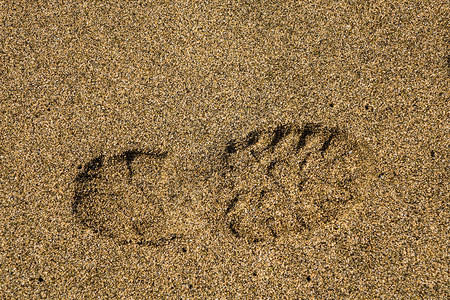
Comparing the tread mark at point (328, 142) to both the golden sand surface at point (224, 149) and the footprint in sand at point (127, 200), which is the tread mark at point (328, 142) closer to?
the golden sand surface at point (224, 149)

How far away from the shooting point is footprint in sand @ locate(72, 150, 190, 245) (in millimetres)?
2037

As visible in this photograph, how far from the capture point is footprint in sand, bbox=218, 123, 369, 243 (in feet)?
6.66

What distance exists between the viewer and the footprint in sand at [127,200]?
204 cm

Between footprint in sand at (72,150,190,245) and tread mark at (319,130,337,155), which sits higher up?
tread mark at (319,130,337,155)

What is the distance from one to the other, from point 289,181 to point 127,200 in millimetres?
872

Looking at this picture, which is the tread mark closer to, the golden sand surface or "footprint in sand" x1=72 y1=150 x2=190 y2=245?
the golden sand surface

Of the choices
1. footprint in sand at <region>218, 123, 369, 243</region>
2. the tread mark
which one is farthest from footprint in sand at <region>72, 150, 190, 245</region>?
the tread mark

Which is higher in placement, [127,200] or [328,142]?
[328,142]

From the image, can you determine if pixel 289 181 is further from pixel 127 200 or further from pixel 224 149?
pixel 127 200

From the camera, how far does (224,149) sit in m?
2.09

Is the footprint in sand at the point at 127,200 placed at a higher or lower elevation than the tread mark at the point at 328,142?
lower

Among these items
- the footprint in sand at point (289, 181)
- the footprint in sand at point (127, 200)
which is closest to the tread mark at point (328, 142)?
the footprint in sand at point (289, 181)

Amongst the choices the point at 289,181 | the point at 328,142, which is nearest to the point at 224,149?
the point at 289,181

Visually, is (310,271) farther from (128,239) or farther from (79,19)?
(79,19)
